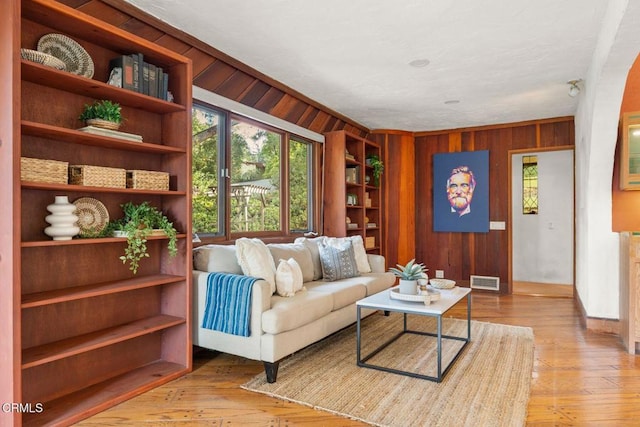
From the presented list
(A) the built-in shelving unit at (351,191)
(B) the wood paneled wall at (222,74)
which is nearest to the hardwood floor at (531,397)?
(B) the wood paneled wall at (222,74)

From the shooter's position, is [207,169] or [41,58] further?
[207,169]

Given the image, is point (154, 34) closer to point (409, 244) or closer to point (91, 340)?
point (91, 340)

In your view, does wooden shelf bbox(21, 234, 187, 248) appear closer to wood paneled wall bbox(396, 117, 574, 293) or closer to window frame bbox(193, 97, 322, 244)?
window frame bbox(193, 97, 322, 244)

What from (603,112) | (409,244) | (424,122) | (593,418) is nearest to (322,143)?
(424,122)

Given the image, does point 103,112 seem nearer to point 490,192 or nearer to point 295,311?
point 295,311

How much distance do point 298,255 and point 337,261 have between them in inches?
17.1

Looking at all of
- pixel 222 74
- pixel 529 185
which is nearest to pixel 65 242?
pixel 222 74

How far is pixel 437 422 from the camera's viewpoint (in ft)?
7.26

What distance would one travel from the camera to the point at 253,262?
3.09m

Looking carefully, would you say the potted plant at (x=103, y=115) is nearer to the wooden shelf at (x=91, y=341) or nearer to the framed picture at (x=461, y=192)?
the wooden shelf at (x=91, y=341)

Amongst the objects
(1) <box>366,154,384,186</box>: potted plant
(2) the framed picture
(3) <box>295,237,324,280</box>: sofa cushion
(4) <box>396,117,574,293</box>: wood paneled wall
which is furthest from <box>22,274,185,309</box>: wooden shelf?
(2) the framed picture

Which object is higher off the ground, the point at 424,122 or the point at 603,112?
the point at 424,122

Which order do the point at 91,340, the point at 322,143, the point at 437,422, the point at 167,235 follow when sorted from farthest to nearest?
1. the point at 322,143
2. the point at 167,235
3. the point at 91,340
4. the point at 437,422

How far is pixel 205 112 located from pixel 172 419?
8.21 ft
